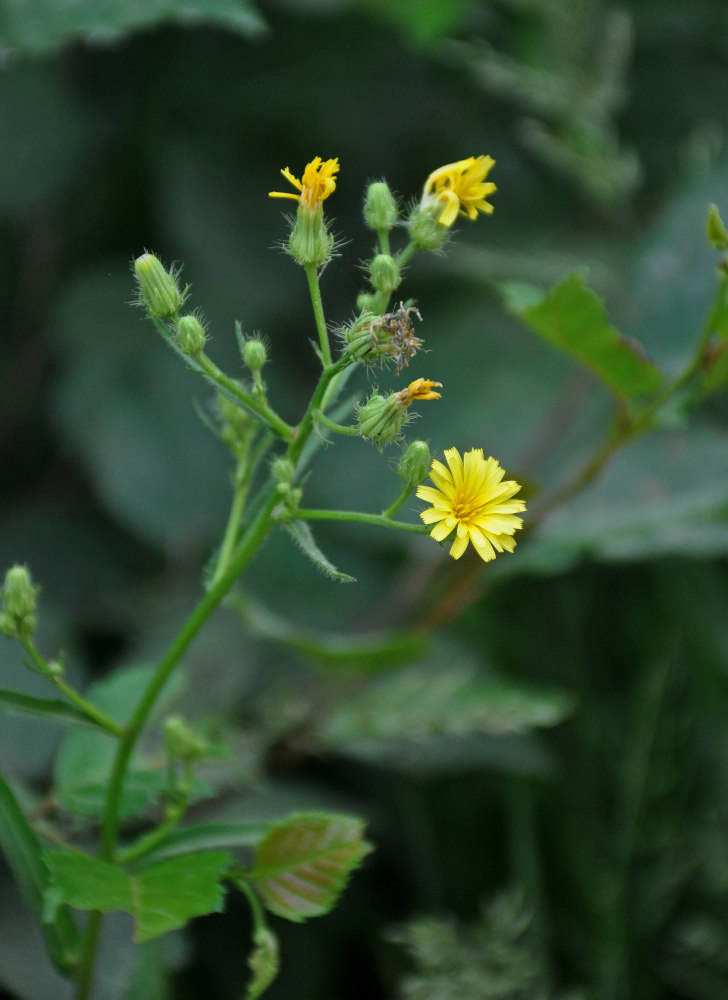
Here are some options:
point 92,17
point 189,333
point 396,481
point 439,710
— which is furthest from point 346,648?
point 92,17

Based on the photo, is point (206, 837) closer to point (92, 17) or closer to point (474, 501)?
point (474, 501)

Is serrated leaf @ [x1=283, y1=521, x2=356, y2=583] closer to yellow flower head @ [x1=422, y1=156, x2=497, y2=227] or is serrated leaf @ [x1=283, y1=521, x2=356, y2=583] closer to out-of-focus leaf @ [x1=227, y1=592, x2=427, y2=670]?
yellow flower head @ [x1=422, y1=156, x2=497, y2=227]

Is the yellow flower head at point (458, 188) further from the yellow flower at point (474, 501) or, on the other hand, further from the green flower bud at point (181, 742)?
the green flower bud at point (181, 742)

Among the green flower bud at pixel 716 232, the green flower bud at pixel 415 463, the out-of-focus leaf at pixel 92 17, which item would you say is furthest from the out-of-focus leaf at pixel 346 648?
the out-of-focus leaf at pixel 92 17

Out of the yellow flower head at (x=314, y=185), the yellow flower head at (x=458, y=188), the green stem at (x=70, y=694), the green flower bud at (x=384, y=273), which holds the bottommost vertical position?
the green stem at (x=70, y=694)

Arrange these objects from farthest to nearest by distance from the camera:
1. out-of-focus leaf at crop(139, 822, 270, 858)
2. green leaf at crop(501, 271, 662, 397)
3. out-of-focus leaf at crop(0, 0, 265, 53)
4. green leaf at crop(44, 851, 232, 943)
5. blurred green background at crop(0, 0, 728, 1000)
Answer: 1. blurred green background at crop(0, 0, 728, 1000)
2. out-of-focus leaf at crop(0, 0, 265, 53)
3. green leaf at crop(501, 271, 662, 397)
4. out-of-focus leaf at crop(139, 822, 270, 858)
5. green leaf at crop(44, 851, 232, 943)

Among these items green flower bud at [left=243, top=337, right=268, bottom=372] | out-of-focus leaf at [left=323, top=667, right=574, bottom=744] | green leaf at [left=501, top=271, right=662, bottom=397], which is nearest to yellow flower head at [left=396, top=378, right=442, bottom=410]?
green flower bud at [left=243, top=337, right=268, bottom=372]
